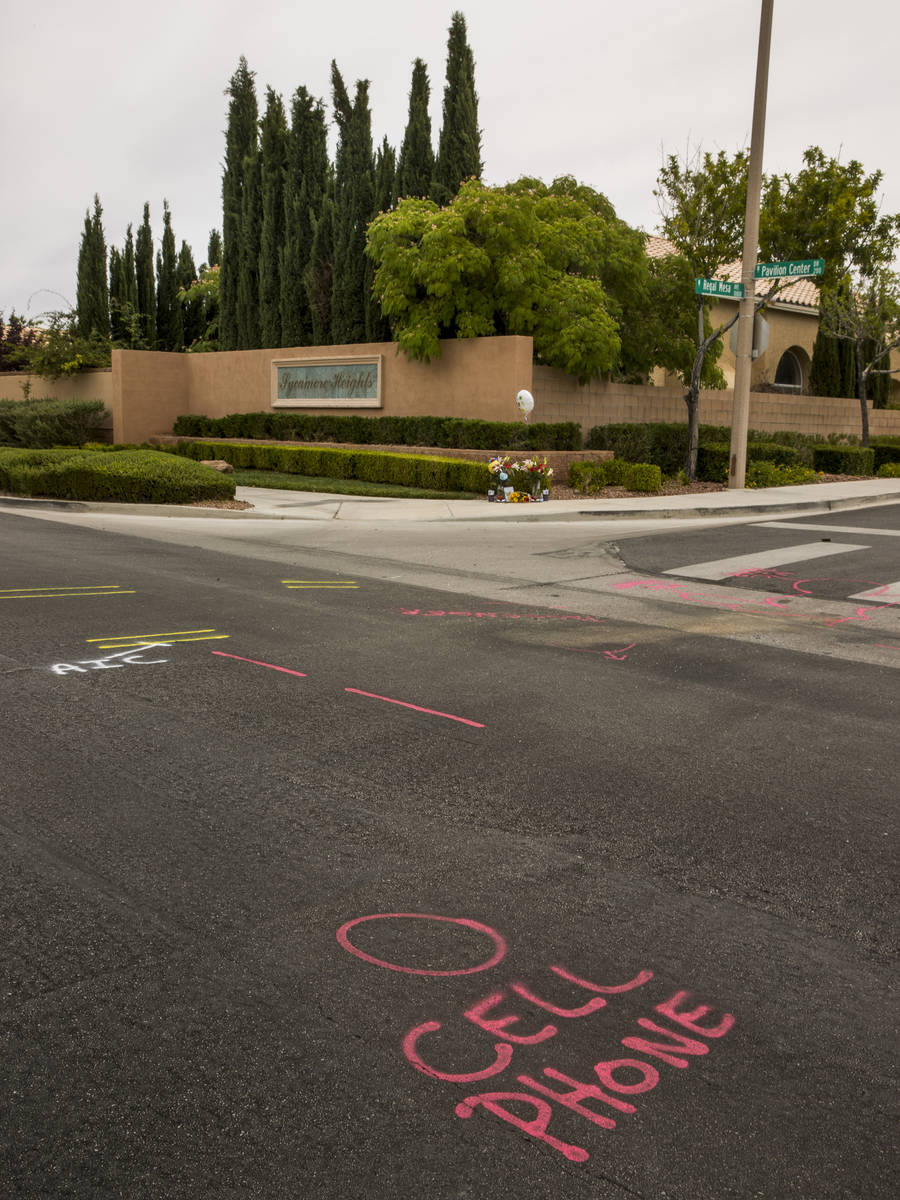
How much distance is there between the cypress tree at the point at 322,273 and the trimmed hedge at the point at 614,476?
11.9 m

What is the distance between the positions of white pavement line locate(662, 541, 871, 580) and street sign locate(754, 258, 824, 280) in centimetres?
692

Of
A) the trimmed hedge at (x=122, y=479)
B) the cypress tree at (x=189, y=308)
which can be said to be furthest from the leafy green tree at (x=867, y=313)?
the cypress tree at (x=189, y=308)

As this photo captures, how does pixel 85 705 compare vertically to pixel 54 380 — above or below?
below

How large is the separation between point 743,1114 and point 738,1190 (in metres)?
0.27

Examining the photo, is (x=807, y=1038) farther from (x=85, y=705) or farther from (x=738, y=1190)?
(x=85, y=705)

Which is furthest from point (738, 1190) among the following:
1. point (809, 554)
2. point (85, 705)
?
point (809, 554)

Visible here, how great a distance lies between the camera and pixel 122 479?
18422mm

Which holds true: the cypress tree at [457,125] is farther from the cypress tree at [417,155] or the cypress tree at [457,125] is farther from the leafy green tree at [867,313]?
the leafy green tree at [867,313]

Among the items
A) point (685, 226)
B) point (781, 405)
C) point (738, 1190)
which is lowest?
point (738, 1190)

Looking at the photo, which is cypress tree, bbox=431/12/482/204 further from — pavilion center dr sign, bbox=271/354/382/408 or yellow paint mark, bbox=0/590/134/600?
yellow paint mark, bbox=0/590/134/600

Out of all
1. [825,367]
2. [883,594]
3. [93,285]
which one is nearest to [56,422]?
[93,285]

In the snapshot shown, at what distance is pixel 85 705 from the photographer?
606cm

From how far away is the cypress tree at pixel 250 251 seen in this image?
108ft

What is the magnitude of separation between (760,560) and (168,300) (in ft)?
114
